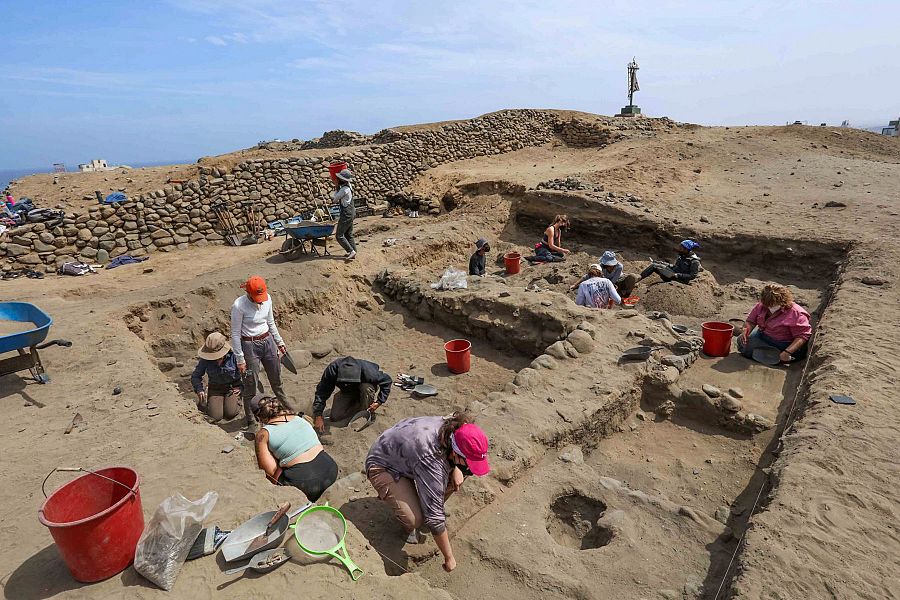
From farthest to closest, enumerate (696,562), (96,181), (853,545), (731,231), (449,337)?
(96,181) → (731,231) → (449,337) → (696,562) → (853,545)

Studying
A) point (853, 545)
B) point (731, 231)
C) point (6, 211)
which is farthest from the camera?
point (6, 211)

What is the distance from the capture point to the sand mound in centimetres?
792

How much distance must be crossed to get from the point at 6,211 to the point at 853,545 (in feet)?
56.1

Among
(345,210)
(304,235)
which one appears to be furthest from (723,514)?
(304,235)

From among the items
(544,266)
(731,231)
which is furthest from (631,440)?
(731,231)

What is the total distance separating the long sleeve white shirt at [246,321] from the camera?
5.25m

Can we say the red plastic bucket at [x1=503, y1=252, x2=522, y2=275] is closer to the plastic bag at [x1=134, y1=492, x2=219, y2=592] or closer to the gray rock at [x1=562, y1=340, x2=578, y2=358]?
the gray rock at [x1=562, y1=340, x2=578, y2=358]

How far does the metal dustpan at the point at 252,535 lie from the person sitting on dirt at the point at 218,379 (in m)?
3.03

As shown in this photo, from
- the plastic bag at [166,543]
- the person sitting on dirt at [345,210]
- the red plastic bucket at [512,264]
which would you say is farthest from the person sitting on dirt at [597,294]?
the plastic bag at [166,543]

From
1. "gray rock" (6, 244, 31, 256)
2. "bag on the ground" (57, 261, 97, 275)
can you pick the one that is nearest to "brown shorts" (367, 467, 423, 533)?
"bag on the ground" (57, 261, 97, 275)

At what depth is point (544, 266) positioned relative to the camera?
416 inches

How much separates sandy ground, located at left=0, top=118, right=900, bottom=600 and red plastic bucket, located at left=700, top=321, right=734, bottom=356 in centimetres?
15

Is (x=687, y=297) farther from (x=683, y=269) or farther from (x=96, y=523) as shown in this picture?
(x=96, y=523)

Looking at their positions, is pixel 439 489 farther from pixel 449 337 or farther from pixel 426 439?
pixel 449 337
